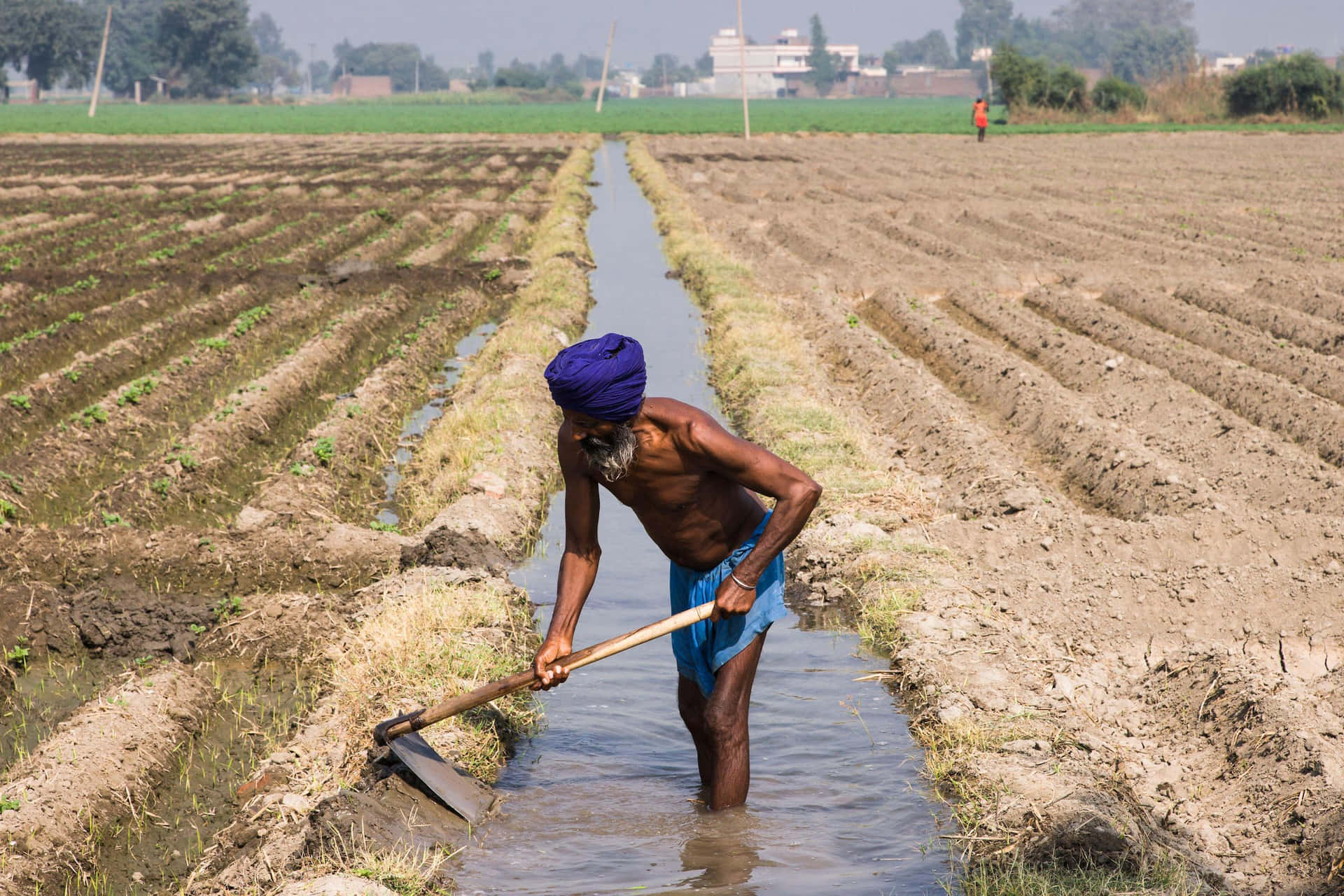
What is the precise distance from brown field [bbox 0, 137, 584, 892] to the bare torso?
160cm

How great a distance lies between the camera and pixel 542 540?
8.28 metres

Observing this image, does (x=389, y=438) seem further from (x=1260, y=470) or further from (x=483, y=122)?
(x=483, y=122)

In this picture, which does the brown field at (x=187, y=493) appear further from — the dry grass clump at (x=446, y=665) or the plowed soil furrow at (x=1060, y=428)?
the plowed soil furrow at (x=1060, y=428)

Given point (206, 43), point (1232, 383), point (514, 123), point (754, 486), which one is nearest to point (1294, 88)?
point (514, 123)

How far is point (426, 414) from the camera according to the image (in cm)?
1131

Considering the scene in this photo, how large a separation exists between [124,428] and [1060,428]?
22.9ft

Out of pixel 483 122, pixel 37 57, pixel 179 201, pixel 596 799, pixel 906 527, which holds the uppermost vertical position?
pixel 37 57

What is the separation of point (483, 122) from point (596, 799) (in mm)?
67433

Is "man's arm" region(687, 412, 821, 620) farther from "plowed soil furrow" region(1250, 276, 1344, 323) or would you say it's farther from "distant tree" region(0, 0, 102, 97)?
"distant tree" region(0, 0, 102, 97)

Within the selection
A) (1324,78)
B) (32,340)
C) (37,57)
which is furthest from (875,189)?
(37,57)

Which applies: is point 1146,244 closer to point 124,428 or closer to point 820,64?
point 124,428

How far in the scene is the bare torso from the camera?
439 cm

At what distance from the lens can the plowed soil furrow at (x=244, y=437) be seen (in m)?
8.49

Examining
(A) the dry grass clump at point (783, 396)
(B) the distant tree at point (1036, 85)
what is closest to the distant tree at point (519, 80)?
(B) the distant tree at point (1036, 85)
